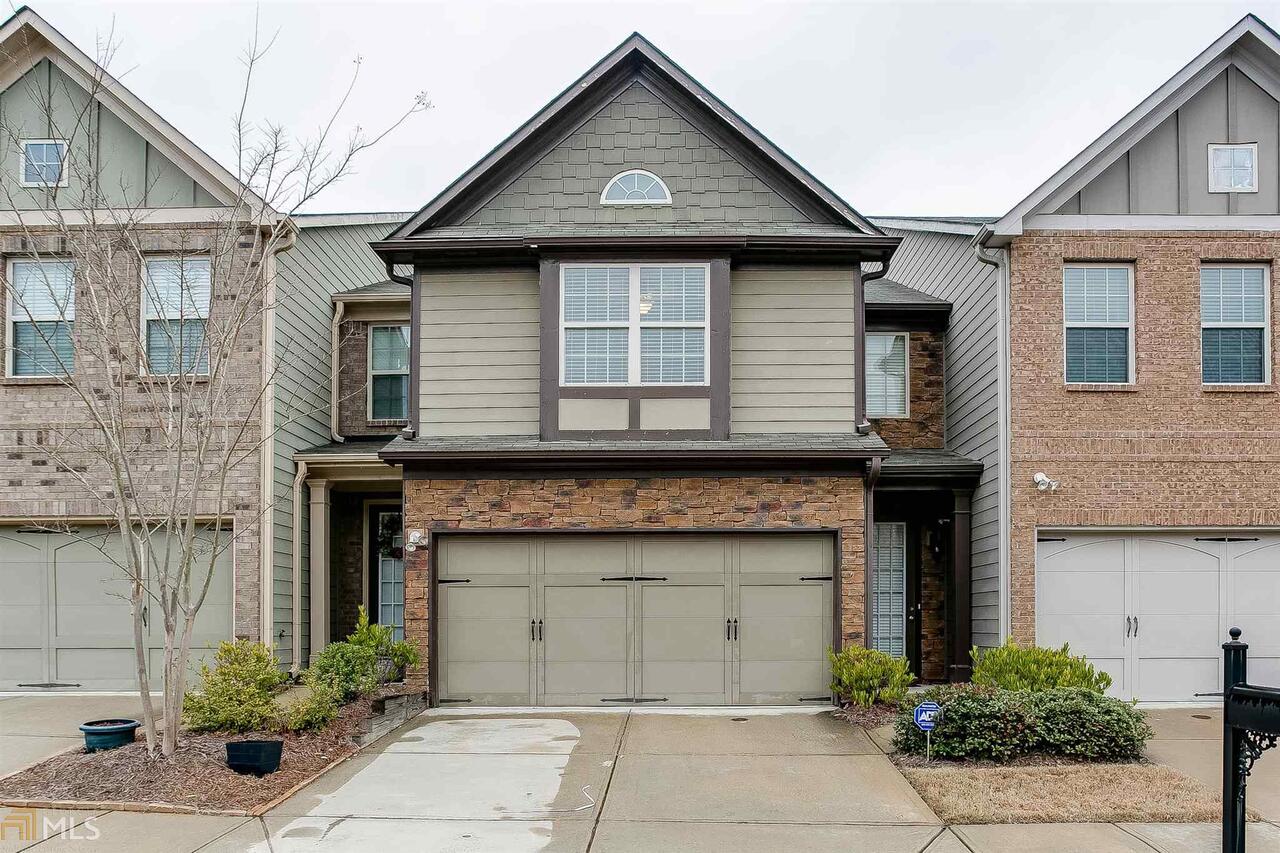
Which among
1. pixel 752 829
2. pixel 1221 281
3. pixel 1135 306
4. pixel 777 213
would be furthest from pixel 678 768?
pixel 1221 281

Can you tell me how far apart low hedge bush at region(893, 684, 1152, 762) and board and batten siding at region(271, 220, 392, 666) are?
826cm

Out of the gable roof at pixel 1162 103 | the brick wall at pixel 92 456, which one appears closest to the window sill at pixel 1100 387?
the gable roof at pixel 1162 103

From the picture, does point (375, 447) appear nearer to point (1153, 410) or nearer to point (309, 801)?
point (309, 801)

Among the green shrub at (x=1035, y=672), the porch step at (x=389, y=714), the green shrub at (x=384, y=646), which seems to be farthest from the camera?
the green shrub at (x=384, y=646)

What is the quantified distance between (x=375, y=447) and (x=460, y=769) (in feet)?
22.1

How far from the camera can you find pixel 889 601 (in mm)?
16156

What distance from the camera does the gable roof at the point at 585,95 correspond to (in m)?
14.0

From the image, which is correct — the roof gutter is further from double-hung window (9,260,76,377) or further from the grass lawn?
double-hung window (9,260,76,377)

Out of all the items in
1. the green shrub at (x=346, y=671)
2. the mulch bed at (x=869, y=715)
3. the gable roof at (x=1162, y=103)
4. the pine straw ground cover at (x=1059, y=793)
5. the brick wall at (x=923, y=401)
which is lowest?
the mulch bed at (x=869, y=715)

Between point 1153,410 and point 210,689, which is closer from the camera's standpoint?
point 210,689

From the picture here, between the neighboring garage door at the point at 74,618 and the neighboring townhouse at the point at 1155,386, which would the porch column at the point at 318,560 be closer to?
the neighboring garage door at the point at 74,618

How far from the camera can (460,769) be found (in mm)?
10328

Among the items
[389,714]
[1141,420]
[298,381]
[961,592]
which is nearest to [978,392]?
[1141,420]

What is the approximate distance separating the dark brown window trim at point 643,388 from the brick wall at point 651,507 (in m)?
0.59
